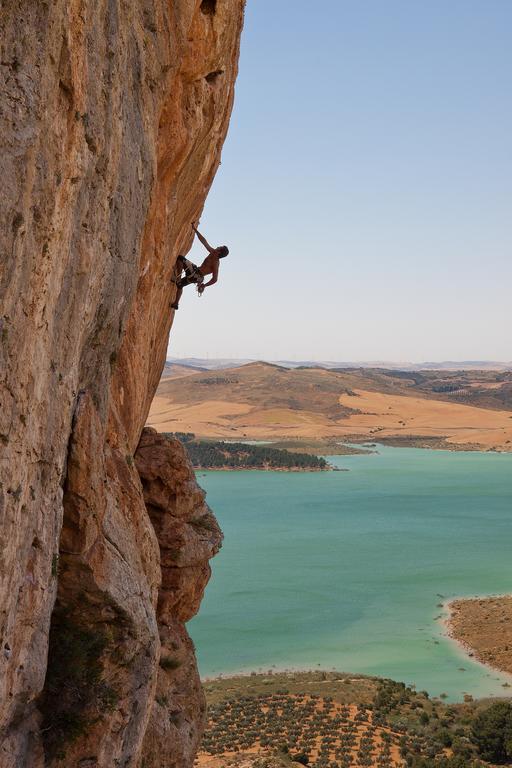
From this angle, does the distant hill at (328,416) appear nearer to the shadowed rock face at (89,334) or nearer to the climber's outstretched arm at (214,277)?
the climber's outstretched arm at (214,277)

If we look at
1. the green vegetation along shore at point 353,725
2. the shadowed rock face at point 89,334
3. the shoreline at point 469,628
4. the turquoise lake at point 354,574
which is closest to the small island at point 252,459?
the turquoise lake at point 354,574

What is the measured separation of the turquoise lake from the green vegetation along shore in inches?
144

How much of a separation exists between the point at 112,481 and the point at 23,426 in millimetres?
4285

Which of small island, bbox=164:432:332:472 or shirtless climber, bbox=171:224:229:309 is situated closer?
shirtless climber, bbox=171:224:229:309

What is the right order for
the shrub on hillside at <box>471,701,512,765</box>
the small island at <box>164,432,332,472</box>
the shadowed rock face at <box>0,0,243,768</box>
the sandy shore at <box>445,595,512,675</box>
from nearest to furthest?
1. the shadowed rock face at <box>0,0,243,768</box>
2. the shrub on hillside at <box>471,701,512,765</box>
3. the sandy shore at <box>445,595,512,675</box>
4. the small island at <box>164,432,332,472</box>

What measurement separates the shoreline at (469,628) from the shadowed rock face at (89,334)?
27.4 metres

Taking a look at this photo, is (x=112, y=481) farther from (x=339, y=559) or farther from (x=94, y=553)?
(x=339, y=559)

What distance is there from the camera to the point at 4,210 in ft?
19.0

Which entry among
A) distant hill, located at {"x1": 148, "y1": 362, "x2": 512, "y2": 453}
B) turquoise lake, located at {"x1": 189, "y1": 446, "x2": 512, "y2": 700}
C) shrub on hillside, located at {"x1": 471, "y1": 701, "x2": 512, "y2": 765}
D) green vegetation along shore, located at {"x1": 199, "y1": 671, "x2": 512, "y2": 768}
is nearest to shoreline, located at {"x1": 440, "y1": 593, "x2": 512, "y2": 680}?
turquoise lake, located at {"x1": 189, "y1": 446, "x2": 512, "y2": 700}

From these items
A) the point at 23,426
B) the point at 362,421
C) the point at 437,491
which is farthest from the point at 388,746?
the point at 362,421

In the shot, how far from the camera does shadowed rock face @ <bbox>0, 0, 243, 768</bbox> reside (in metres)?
6.29

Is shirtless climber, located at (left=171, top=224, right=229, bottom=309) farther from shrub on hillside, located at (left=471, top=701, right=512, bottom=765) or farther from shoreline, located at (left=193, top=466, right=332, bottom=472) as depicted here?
shoreline, located at (left=193, top=466, right=332, bottom=472)

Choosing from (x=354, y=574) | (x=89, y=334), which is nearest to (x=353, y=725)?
(x=89, y=334)

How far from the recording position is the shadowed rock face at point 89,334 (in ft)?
20.6
